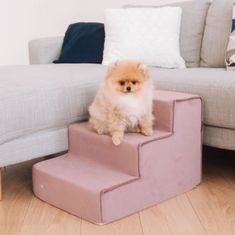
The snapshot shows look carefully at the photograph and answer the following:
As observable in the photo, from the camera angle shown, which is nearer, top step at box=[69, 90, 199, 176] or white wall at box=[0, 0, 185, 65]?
top step at box=[69, 90, 199, 176]

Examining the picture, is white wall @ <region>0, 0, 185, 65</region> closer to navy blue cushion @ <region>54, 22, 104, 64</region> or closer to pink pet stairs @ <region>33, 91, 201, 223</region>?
navy blue cushion @ <region>54, 22, 104, 64</region>

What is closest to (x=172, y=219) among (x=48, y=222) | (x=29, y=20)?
(x=48, y=222)

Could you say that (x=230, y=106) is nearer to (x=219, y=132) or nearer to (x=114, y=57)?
(x=219, y=132)

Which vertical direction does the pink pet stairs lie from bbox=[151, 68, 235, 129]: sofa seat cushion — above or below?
below

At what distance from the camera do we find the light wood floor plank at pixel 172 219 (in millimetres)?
1521

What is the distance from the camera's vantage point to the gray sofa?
173 centimetres

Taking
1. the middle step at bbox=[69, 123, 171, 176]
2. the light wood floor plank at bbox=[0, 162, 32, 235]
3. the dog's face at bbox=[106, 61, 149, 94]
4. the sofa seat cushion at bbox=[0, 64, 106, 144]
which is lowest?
the light wood floor plank at bbox=[0, 162, 32, 235]

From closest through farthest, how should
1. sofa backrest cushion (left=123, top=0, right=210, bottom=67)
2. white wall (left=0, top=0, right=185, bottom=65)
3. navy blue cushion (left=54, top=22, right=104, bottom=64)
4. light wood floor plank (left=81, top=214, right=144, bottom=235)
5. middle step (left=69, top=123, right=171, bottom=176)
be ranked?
1. light wood floor plank (left=81, top=214, right=144, bottom=235)
2. middle step (left=69, top=123, right=171, bottom=176)
3. sofa backrest cushion (left=123, top=0, right=210, bottom=67)
4. navy blue cushion (left=54, top=22, right=104, bottom=64)
5. white wall (left=0, top=0, right=185, bottom=65)

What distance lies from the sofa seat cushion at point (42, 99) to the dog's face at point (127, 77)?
0.29m

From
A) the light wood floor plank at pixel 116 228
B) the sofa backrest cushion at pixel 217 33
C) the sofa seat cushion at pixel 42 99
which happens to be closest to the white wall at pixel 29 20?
the sofa backrest cushion at pixel 217 33

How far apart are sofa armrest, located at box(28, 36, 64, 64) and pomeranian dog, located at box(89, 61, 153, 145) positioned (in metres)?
1.16

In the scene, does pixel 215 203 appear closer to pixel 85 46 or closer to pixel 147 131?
pixel 147 131

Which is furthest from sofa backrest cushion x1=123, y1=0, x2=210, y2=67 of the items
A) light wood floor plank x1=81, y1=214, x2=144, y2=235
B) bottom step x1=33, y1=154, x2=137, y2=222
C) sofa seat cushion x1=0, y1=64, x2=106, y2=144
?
light wood floor plank x1=81, y1=214, x2=144, y2=235

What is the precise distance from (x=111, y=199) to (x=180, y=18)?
1306mm
